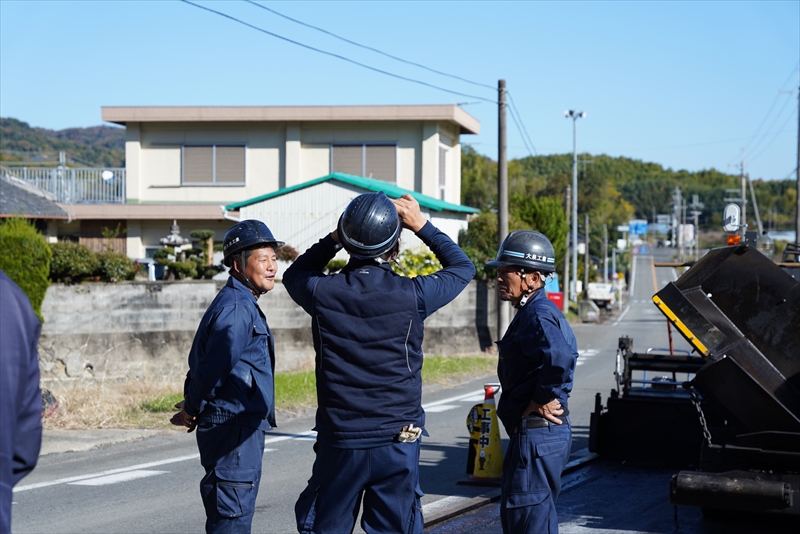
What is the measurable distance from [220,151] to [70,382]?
57.3ft

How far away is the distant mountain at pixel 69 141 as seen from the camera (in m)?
136

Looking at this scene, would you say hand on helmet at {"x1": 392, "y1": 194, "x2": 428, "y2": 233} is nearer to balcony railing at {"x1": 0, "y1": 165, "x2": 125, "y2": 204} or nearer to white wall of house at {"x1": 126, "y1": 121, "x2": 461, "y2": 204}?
white wall of house at {"x1": 126, "y1": 121, "x2": 461, "y2": 204}

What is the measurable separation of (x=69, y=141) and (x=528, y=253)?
177006 mm

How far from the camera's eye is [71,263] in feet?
59.5

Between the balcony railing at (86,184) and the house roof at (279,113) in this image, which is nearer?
the house roof at (279,113)

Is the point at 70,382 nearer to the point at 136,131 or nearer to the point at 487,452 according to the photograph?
the point at 487,452

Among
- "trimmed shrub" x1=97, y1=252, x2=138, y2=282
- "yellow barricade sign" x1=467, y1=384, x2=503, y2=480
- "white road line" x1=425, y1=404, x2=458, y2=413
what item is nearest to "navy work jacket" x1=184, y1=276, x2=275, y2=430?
"yellow barricade sign" x1=467, y1=384, x2=503, y2=480

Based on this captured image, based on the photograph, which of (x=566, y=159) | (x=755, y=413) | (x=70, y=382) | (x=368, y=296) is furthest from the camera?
(x=566, y=159)

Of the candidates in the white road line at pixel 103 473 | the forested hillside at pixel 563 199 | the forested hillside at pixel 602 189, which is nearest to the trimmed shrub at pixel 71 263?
the white road line at pixel 103 473

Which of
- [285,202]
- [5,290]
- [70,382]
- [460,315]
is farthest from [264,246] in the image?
[285,202]

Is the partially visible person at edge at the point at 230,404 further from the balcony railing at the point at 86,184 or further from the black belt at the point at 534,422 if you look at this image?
the balcony railing at the point at 86,184

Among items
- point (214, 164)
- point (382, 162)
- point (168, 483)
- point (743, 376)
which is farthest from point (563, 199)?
point (743, 376)

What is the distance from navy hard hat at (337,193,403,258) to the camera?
389 centimetres

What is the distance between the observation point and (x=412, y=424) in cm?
382
